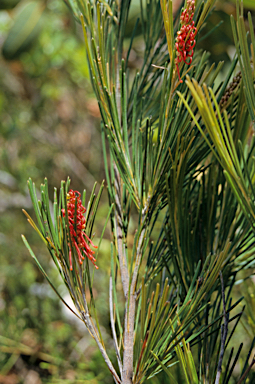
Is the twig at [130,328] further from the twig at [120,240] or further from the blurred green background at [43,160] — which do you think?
the blurred green background at [43,160]

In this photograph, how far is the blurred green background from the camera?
0.68m

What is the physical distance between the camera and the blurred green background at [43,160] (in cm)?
68

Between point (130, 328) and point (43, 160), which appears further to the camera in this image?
A: point (43, 160)

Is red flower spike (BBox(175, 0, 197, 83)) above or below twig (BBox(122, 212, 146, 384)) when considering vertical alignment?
above

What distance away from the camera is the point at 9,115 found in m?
1.58

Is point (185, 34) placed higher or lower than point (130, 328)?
higher

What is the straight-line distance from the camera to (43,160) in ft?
5.46

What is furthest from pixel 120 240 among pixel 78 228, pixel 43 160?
pixel 43 160

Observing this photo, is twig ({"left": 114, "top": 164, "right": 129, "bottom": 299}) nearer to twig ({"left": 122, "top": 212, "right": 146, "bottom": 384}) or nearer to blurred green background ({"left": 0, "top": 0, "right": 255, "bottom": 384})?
twig ({"left": 122, "top": 212, "right": 146, "bottom": 384})

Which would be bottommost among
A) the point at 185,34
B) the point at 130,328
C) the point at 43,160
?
the point at 130,328

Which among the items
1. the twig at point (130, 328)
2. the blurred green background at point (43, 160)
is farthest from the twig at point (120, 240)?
the blurred green background at point (43, 160)

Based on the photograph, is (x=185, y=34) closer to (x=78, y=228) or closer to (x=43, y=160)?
(x=78, y=228)

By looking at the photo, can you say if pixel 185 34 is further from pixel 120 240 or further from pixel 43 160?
pixel 43 160

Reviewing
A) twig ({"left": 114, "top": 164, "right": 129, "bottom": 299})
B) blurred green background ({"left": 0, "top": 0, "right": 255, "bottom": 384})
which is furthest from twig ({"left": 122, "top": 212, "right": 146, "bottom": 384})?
blurred green background ({"left": 0, "top": 0, "right": 255, "bottom": 384})
